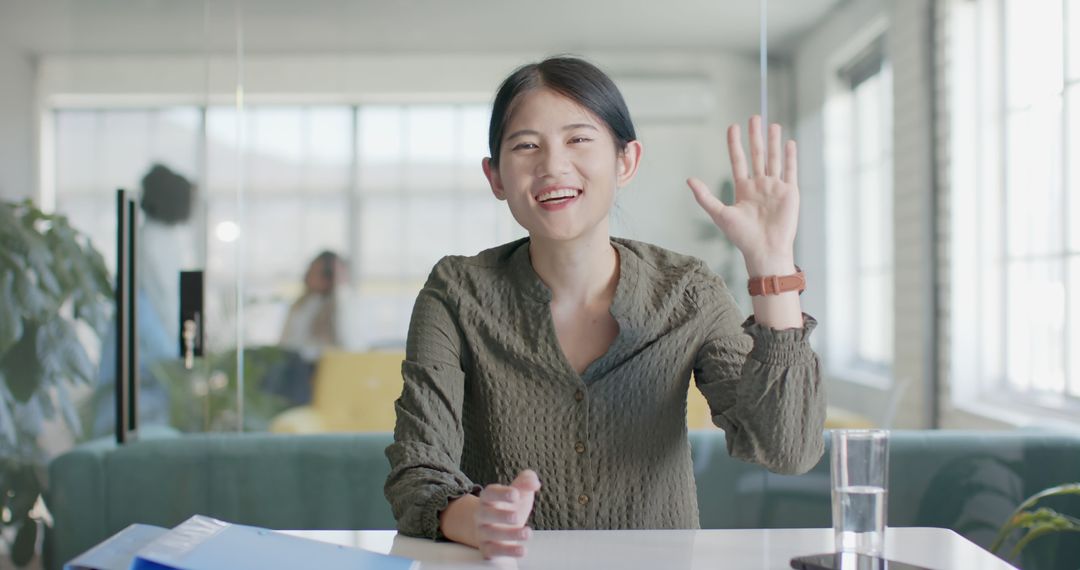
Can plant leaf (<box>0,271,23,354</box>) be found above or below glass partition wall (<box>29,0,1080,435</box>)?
below

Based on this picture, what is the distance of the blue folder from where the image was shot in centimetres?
89

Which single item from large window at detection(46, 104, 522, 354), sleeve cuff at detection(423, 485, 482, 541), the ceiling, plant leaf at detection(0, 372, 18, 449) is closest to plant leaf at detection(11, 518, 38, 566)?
plant leaf at detection(0, 372, 18, 449)

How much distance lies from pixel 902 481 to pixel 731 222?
190 centimetres

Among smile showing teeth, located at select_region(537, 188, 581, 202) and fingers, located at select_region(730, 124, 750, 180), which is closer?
fingers, located at select_region(730, 124, 750, 180)

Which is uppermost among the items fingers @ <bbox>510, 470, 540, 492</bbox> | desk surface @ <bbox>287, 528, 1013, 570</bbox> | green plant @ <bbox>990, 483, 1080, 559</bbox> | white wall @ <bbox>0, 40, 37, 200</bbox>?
white wall @ <bbox>0, 40, 37, 200</bbox>

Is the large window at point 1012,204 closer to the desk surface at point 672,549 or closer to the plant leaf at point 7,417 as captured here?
the desk surface at point 672,549

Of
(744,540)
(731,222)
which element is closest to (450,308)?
(731,222)

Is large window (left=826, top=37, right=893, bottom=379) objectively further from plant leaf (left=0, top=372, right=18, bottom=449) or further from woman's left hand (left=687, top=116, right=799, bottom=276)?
plant leaf (left=0, top=372, right=18, bottom=449)

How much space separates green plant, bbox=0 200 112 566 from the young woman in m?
2.01

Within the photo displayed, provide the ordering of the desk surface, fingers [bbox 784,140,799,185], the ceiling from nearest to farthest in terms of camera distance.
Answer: the desk surface, fingers [bbox 784,140,799,185], the ceiling

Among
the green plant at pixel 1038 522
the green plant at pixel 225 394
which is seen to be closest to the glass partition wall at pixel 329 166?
the green plant at pixel 225 394

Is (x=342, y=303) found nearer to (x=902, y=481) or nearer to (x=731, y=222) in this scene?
(x=902, y=481)

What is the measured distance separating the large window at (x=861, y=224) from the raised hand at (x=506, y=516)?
7.11 feet

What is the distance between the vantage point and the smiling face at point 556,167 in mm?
1494
